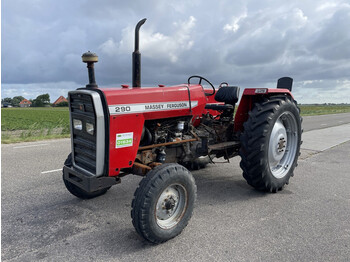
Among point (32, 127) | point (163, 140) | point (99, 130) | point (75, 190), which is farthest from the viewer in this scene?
point (32, 127)

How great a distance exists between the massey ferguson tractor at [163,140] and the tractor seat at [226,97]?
0.05 feet

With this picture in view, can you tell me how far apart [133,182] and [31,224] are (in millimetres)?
1731

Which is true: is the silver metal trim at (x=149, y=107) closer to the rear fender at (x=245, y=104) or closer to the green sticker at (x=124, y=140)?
the green sticker at (x=124, y=140)

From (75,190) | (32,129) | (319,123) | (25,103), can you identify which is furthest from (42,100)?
(75,190)

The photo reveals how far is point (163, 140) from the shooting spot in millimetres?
3344

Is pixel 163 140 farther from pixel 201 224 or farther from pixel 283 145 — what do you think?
pixel 283 145

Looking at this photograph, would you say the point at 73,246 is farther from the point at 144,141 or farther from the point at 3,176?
the point at 3,176

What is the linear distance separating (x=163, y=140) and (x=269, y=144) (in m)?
1.69

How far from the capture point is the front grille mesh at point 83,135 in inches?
110

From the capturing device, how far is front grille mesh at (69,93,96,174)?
9.14 ft

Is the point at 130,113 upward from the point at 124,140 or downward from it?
upward

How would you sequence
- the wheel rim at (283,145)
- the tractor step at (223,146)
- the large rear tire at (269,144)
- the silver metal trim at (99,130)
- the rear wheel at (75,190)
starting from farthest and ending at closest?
the wheel rim at (283,145), the tractor step at (223,146), the large rear tire at (269,144), the rear wheel at (75,190), the silver metal trim at (99,130)

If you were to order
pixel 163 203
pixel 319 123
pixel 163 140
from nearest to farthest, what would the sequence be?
pixel 163 203 < pixel 163 140 < pixel 319 123

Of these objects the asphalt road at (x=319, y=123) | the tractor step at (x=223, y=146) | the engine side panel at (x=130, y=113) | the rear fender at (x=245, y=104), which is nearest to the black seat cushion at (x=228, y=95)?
the rear fender at (x=245, y=104)
